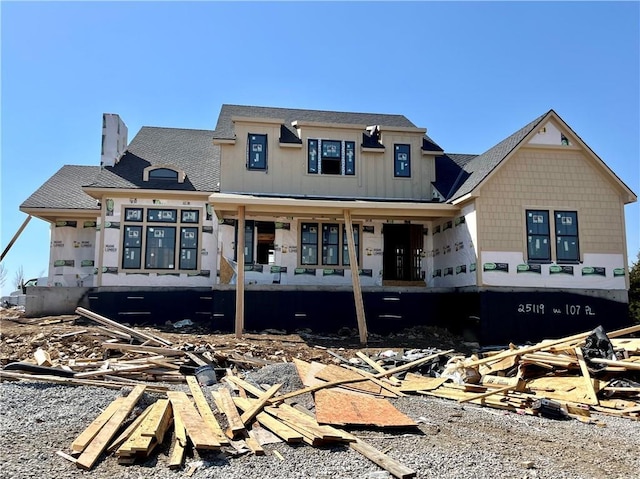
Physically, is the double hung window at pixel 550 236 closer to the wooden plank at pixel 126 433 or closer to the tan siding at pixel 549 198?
the tan siding at pixel 549 198

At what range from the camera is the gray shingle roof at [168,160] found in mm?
17281

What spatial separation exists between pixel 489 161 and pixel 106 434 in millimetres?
13699

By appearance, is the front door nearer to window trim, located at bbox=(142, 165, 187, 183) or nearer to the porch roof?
the porch roof

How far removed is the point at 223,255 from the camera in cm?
1691

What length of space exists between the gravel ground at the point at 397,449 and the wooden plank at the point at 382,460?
69 millimetres

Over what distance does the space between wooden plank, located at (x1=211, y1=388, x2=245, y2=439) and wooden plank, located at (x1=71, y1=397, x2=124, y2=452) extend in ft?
4.25

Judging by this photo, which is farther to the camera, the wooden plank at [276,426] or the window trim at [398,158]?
the window trim at [398,158]

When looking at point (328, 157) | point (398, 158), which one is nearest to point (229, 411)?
point (328, 157)

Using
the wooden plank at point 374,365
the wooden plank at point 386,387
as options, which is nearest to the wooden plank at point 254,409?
the wooden plank at point 386,387

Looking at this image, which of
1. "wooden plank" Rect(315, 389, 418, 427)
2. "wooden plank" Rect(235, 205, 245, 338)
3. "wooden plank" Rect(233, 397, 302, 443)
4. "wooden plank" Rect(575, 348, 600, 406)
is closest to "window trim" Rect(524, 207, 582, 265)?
"wooden plank" Rect(575, 348, 600, 406)

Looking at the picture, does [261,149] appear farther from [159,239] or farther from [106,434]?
[106,434]

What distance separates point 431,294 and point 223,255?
273 inches

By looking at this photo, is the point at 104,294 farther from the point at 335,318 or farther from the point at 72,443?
the point at 72,443

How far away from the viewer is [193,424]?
19.0 feet
